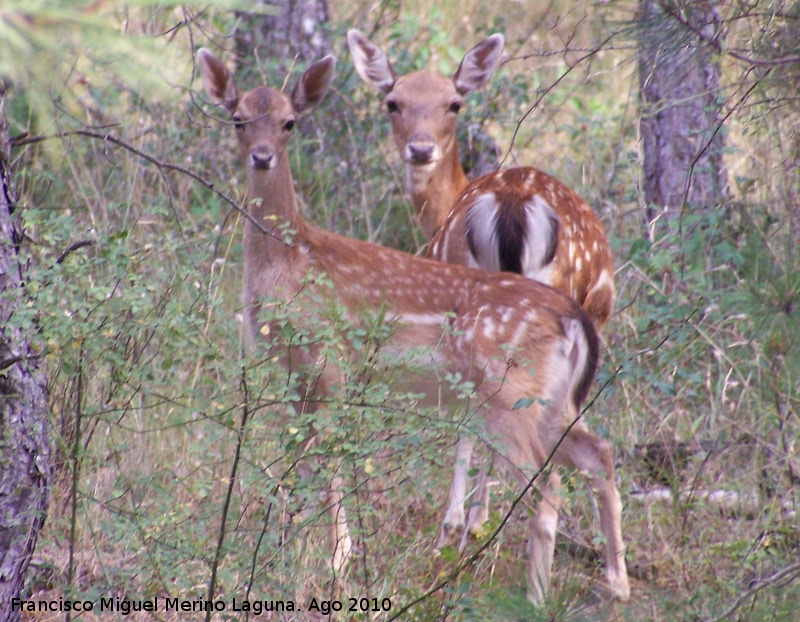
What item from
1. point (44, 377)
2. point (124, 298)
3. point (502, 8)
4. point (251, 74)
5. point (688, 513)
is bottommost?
point (688, 513)

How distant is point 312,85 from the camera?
4859 mm

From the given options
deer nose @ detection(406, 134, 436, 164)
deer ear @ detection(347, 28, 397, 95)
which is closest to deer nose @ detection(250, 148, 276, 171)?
deer nose @ detection(406, 134, 436, 164)

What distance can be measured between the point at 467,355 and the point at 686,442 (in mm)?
1181

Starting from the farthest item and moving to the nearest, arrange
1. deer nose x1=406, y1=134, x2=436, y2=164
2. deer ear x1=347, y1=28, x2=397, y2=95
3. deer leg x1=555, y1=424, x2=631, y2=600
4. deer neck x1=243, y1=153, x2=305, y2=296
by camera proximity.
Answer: deer ear x1=347, y1=28, x2=397, y2=95 → deer nose x1=406, y1=134, x2=436, y2=164 → deer neck x1=243, y1=153, x2=305, y2=296 → deer leg x1=555, y1=424, x2=631, y2=600

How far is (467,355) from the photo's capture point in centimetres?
408

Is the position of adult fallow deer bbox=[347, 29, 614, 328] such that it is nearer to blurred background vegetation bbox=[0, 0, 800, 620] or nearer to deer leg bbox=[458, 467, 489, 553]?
blurred background vegetation bbox=[0, 0, 800, 620]

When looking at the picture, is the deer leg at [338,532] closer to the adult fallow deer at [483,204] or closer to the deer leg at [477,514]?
the deer leg at [477,514]

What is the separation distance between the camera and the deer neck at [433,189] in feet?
18.7

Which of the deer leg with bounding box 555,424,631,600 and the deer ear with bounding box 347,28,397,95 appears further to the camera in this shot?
the deer ear with bounding box 347,28,397,95

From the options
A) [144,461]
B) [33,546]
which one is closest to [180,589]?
[33,546]

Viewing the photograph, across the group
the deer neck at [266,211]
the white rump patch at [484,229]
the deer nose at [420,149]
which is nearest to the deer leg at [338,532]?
the deer neck at [266,211]

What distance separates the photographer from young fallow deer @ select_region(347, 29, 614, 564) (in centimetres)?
449

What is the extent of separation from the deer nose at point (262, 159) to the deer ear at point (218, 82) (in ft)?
1.28

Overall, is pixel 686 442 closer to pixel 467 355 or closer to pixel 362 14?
pixel 467 355
